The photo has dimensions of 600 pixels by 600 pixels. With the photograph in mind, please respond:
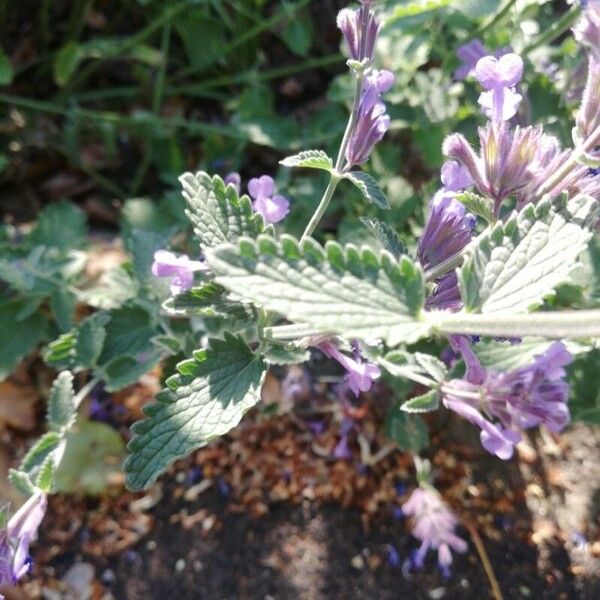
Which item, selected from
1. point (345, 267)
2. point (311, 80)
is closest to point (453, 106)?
point (311, 80)

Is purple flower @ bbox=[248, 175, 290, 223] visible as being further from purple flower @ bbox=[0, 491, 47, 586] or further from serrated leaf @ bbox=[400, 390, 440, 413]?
purple flower @ bbox=[0, 491, 47, 586]

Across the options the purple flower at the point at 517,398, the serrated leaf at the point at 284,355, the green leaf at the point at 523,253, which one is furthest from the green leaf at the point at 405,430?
the green leaf at the point at 523,253

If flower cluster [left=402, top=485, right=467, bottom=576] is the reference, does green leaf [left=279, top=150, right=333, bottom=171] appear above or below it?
above

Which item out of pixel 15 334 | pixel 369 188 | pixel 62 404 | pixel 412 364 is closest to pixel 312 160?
pixel 369 188

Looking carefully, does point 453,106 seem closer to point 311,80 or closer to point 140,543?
point 311,80

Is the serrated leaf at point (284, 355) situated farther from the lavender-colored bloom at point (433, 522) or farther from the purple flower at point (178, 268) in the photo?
the lavender-colored bloom at point (433, 522)

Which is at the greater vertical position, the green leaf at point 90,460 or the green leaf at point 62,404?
the green leaf at point 62,404

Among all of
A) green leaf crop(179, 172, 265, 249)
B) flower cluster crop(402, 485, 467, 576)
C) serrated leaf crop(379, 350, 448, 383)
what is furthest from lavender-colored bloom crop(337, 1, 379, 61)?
flower cluster crop(402, 485, 467, 576)
